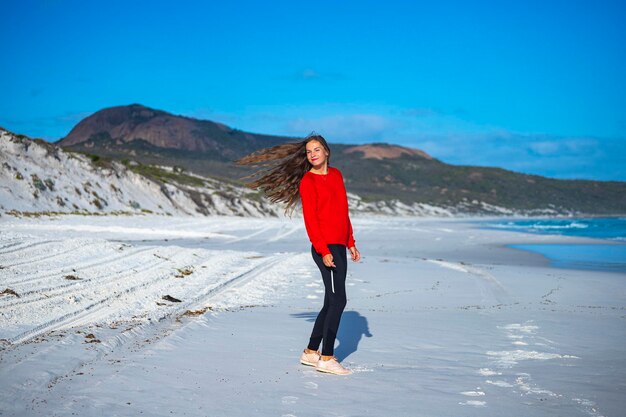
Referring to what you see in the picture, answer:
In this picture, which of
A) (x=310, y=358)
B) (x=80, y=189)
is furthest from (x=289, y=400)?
(x=80, y=189)

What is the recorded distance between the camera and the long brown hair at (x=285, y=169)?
5488mm

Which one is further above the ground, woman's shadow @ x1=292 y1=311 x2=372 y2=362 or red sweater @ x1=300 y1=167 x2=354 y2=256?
red sweater @ x1=300 y1=167 x2=354 y2=256

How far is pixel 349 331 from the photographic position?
6543mm

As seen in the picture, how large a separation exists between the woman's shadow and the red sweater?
3.57 feet

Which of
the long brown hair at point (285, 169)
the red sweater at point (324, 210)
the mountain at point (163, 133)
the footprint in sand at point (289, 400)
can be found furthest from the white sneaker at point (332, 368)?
the mountain at point (163, 133)

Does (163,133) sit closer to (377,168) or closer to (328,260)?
(377,168)

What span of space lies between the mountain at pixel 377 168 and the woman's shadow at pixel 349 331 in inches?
2651

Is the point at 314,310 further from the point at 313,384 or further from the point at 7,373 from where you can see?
the point at 7,373

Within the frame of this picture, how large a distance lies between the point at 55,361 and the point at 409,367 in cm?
283

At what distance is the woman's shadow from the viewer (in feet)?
18.5

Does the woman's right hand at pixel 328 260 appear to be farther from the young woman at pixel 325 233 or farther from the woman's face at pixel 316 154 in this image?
the woman's face at pixel 316 154

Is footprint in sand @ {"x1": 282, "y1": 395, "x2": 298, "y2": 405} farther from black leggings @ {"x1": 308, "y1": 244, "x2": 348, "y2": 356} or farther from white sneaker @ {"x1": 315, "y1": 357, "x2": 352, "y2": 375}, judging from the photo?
black leggings @ {"x1": 308, "y1": 244, "x2": 348, "y2": 356}

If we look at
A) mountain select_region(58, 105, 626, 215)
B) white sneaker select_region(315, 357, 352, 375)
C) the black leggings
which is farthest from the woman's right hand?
mountain select_region(58, 105, 626, 215)

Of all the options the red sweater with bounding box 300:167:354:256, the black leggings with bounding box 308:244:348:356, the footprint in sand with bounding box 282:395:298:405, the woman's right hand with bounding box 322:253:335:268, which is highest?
the red sweater with bounding box 300:167:354:256
